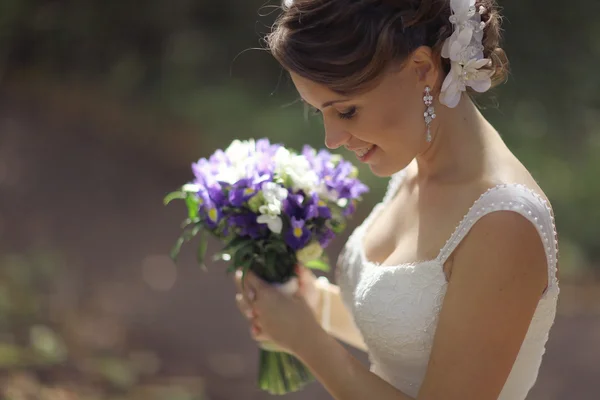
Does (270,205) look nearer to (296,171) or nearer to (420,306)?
(296,171)

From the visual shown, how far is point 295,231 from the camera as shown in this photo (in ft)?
7.69

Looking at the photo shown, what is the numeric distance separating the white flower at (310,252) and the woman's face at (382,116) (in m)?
0.39

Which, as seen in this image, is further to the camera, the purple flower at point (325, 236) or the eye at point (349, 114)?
the purple flower at point (325, 236)

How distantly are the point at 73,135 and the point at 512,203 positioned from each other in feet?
23.2

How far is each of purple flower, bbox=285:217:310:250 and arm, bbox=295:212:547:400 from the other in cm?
50

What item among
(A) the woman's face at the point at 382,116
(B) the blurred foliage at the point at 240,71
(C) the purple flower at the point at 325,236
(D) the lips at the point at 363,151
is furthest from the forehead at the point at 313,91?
(B) the blurred foliage at the point at 240,71

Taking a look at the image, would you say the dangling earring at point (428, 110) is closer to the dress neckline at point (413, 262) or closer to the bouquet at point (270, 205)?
the dress neckline at point (413, 262)

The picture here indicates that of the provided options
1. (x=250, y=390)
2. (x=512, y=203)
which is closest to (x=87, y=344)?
(x=250, y=390)

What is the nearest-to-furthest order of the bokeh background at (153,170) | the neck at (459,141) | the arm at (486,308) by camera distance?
the arm at (486,308)
the neck at (459,141)
the bokeh background at (153,170)

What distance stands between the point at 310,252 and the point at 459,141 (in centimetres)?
54

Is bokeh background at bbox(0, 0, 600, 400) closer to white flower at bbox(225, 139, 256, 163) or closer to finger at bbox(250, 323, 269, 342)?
white flower at bbox(225, 139, 256, 163)

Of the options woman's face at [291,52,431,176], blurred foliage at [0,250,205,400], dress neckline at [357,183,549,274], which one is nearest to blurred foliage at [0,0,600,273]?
blurred foliage at [0,250,205,400]

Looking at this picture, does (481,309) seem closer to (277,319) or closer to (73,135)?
(277,319)

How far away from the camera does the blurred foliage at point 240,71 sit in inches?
289
